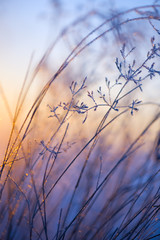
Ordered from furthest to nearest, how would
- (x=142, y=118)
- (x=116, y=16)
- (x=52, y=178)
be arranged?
(x=142, y=118), (x=52, y=178), (x=116, y=16)

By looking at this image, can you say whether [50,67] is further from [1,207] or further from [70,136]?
[1,207]

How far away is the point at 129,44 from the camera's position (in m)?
0.90

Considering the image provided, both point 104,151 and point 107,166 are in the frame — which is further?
point 107,166

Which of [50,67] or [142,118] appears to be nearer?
[50,67]

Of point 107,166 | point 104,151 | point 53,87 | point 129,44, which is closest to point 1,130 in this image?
point 53,87

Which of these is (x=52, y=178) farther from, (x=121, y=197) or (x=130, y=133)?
(x=130, y=133)

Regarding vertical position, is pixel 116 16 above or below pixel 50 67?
below

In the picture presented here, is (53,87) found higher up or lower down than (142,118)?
higher up

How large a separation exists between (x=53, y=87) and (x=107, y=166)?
624mm

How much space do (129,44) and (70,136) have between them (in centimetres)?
60

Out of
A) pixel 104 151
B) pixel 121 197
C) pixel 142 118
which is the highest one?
pixel 142 118

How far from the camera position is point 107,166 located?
1.42 m

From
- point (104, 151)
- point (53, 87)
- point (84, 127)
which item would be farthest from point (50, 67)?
point (104, 151)

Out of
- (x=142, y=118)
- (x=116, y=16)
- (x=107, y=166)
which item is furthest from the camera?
(x=107, y=166)
